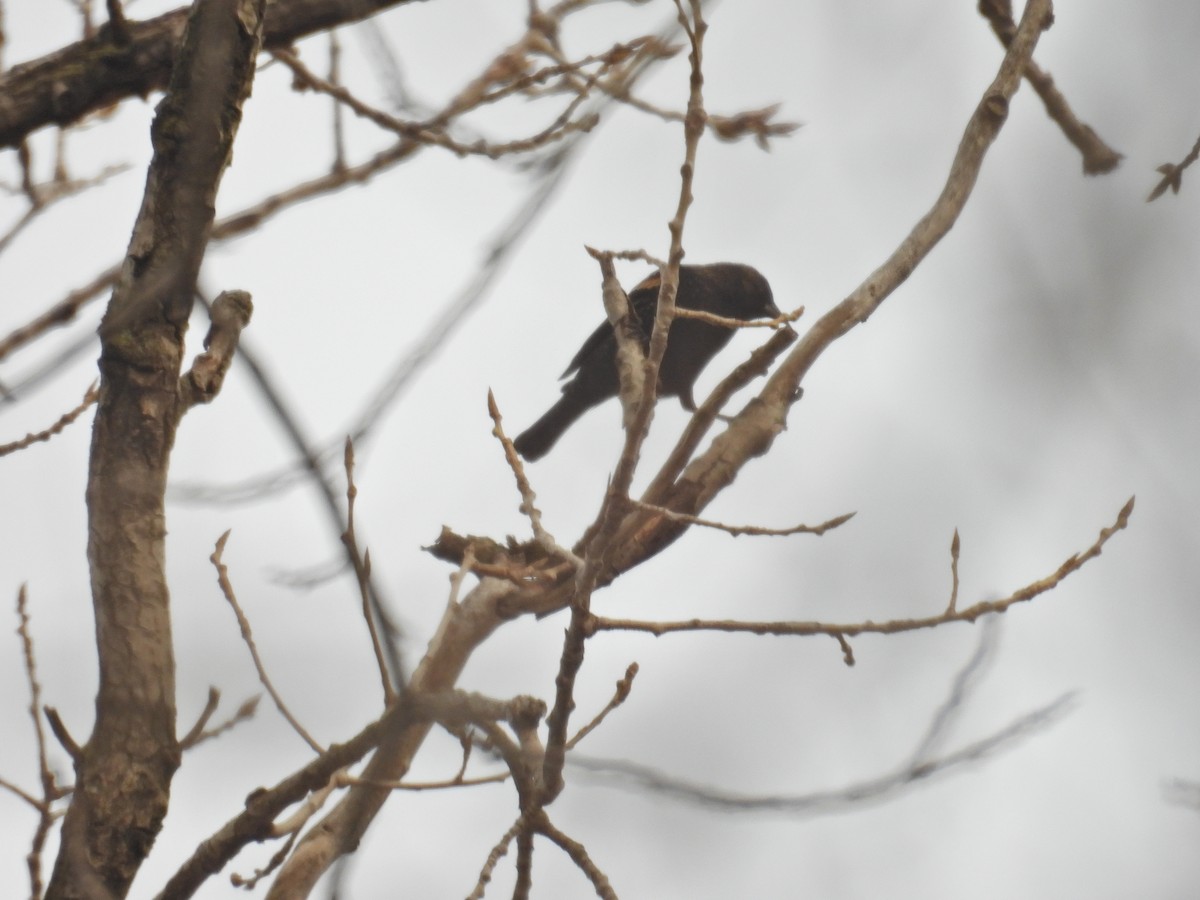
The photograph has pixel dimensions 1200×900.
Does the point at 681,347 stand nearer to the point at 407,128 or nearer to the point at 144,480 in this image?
the point at 407,128

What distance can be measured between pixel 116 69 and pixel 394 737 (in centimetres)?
247

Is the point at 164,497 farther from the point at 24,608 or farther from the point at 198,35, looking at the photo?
the point at 24,608

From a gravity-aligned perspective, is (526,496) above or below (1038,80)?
below

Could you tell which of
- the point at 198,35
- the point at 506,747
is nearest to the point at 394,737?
the point at 506,747

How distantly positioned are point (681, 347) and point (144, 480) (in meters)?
4.06

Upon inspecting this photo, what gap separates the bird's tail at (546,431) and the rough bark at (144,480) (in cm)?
423

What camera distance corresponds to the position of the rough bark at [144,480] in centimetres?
178

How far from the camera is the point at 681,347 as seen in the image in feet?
19.1

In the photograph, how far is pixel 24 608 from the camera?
2.79m

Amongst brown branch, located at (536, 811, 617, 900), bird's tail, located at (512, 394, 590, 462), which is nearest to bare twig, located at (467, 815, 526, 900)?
brown branch, located at (536, 811, 617, 900)

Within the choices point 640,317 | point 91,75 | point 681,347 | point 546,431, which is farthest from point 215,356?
point 546,431

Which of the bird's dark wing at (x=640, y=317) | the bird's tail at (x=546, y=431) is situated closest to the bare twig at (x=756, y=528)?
the bird's dark wing at (x=640, y=317)

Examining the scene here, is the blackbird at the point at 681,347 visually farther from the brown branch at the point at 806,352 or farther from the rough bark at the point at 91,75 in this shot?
the brown branch at the point at 806,352

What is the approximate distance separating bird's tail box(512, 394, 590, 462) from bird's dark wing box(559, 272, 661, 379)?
26 cm
